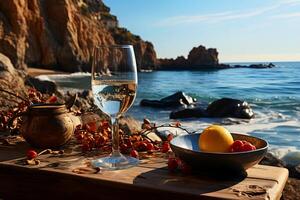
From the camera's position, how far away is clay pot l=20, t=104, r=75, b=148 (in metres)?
2.03

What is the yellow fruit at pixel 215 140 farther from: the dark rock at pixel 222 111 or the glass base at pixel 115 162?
the dark rock at pixel 222 111

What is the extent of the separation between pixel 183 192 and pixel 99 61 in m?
0.62

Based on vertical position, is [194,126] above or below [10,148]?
below

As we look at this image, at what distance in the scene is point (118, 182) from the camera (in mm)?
1548

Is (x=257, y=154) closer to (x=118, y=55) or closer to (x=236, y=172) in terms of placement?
(x=236, y=172)

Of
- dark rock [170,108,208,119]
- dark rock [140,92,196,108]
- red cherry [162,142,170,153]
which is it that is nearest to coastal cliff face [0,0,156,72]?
dark rock [140,92,196,108]

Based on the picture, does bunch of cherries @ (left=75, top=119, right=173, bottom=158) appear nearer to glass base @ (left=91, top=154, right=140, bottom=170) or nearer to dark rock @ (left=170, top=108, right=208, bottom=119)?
glass base @ (left=91, top=154, right=140, bottom=170)

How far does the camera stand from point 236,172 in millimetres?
1501

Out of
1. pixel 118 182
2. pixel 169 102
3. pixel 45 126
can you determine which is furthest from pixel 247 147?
pixel 169 102

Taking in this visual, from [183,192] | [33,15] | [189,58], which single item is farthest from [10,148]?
[189,58]

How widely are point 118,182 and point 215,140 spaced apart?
0.41 meters

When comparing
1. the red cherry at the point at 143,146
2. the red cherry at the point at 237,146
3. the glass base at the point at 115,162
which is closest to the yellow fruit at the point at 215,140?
the red cherry at the point at 237,146

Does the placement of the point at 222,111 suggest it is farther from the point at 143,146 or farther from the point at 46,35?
the point at 46,35

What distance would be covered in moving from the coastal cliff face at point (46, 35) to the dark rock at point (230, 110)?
30338 millimetres
